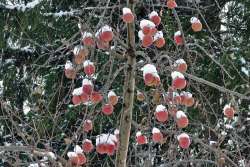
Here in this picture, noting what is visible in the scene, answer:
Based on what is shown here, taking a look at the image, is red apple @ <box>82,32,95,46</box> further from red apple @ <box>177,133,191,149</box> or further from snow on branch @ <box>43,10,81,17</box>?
snow on branch @ <box>43,10,81,17</box>

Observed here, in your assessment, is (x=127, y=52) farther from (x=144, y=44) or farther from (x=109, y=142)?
(x=109, y=142)

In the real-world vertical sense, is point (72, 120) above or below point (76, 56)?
above

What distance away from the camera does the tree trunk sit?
2.77m

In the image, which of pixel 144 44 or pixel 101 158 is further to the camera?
pixel 101 158

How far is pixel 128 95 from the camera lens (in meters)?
2.85

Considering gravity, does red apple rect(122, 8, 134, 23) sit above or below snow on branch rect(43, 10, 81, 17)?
below

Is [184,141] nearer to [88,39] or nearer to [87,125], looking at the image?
[87,125]


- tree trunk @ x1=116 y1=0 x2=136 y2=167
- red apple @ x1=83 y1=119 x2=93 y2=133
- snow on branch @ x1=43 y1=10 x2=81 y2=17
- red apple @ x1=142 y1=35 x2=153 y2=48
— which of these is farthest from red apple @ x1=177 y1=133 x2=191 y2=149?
snow on branch @ x1=43 y1=10 x2=81 y2=17

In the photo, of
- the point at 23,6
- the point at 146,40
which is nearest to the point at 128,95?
the point at 146,40

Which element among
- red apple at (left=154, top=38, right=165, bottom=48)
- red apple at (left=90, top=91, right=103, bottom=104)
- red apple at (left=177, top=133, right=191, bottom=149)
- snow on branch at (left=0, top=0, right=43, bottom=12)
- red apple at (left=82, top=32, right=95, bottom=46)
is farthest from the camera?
snow on branch at (left=0, top=0, right=43, bottom=12)

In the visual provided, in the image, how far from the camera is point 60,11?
657cm

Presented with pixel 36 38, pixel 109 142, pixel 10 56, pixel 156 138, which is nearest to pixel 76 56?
pixel 109 142

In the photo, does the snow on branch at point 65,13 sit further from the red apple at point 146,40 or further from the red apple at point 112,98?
the red apple at point 146,40

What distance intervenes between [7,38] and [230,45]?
244cm
